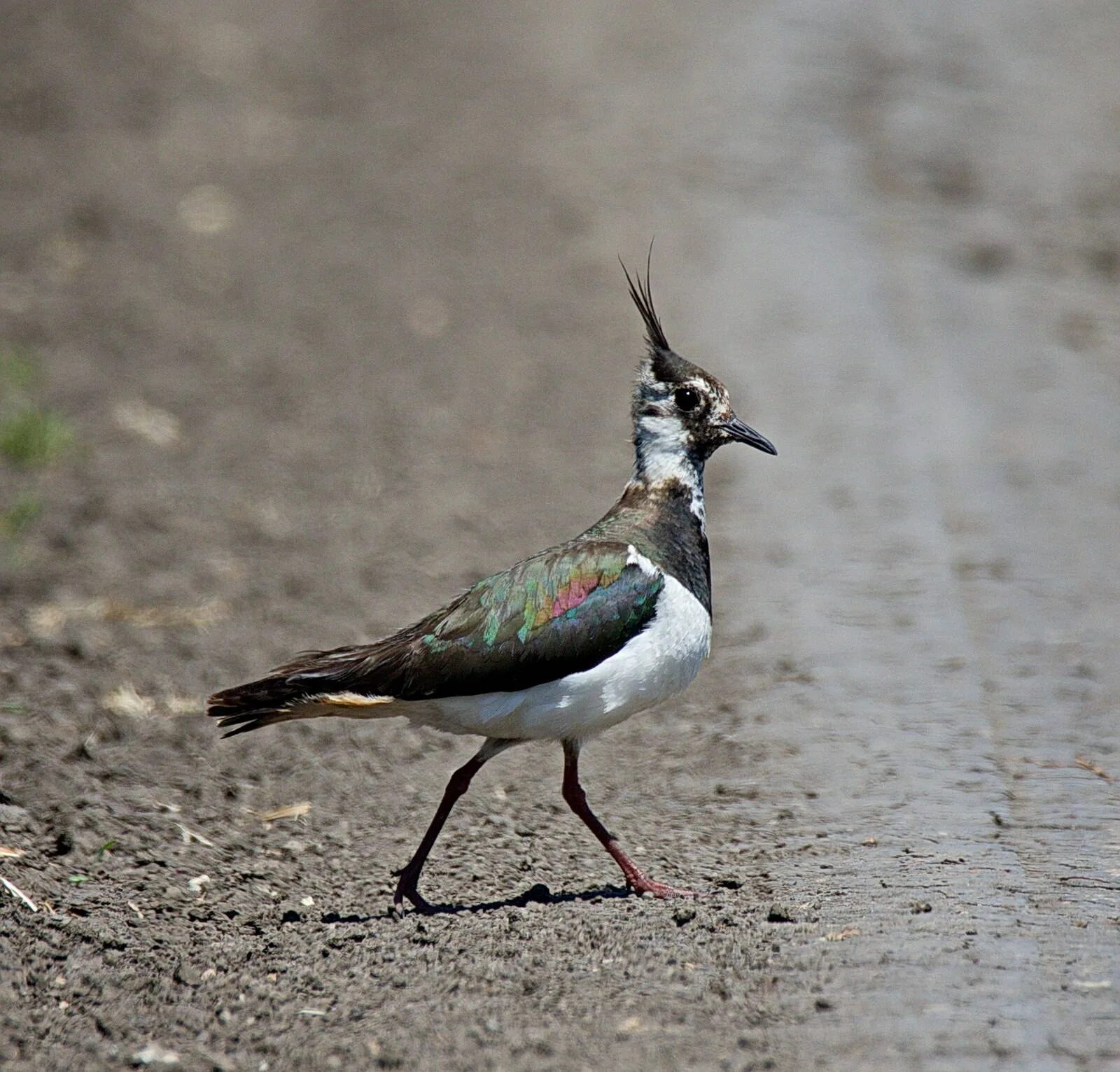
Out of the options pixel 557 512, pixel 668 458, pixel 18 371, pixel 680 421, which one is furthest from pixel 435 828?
pixel 18 371

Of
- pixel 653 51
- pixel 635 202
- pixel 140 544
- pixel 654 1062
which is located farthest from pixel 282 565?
pixel 653 51

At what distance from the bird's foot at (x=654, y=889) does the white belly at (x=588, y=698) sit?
546 millimetres

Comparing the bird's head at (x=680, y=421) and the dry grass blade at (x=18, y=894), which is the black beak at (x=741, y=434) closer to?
the bird's head at (x=680, y=421)

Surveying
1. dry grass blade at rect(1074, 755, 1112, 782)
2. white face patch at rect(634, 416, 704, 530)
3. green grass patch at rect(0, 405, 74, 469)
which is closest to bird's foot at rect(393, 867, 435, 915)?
white face patch at rect(634, 416, 704, 530)

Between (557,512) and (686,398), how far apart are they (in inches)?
123

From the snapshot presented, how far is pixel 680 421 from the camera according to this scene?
6.40m

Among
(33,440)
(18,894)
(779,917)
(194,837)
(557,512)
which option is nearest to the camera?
(779,917)

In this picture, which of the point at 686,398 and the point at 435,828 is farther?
the point at 686,398

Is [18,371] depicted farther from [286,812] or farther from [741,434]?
[741,434]

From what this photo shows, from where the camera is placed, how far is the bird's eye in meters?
6.36

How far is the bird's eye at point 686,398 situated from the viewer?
6.36 m

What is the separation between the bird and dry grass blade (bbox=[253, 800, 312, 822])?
0.88 m

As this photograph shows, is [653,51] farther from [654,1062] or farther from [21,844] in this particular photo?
[654,1062]

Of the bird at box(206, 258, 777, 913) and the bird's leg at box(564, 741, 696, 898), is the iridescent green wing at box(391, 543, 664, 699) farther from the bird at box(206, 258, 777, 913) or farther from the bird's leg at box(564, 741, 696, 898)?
the bird's leg at box(564, 741, 696, 898)
